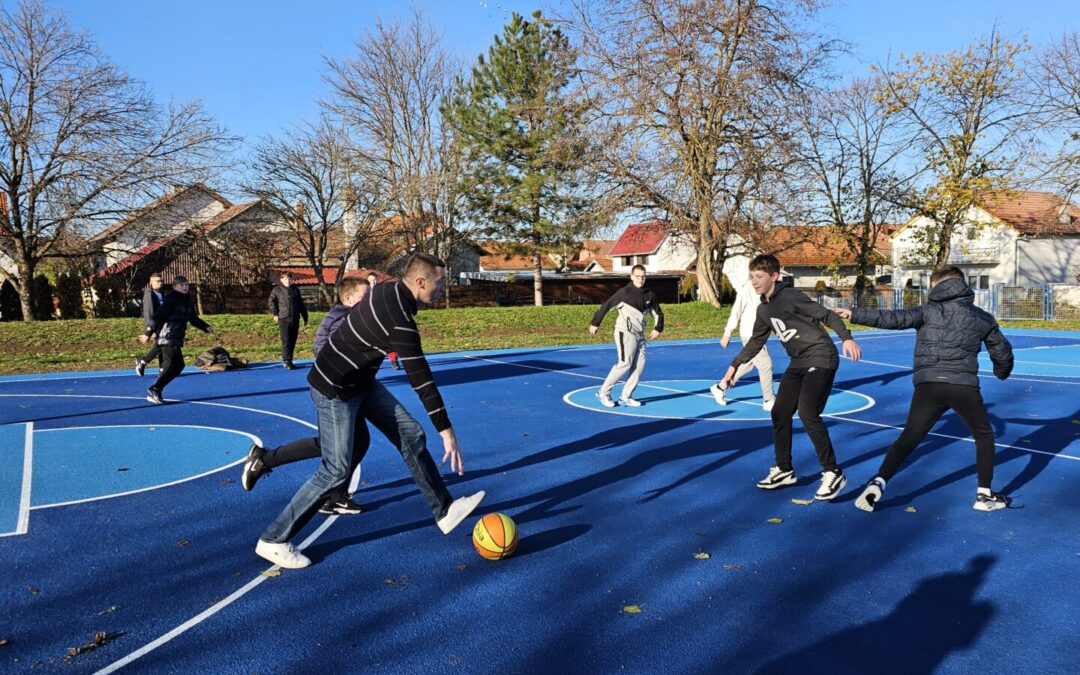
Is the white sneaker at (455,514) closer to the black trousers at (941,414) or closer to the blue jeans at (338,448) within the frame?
the blue jeans at (338,448)

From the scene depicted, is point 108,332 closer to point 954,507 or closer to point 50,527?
point 50,527

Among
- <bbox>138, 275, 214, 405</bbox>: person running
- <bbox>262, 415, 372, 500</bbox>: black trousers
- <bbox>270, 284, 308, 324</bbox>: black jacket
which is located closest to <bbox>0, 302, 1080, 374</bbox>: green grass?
<bbox>270, 284, 308, 324</bbox>: black jacket

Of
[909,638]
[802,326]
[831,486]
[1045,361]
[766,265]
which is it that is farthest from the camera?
[1045,361]

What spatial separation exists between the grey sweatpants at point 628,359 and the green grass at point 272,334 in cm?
1115

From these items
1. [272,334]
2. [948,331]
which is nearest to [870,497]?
[948,331]

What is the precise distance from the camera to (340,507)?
19.8 ft

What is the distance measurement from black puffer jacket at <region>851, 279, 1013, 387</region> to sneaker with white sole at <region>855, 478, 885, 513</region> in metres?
0.86

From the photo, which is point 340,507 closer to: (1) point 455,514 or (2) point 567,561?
(1) point 455,514

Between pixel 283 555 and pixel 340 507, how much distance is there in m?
1.19

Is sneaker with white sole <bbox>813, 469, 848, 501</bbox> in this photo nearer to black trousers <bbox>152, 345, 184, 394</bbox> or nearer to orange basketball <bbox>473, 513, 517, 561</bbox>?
orange basketball <bbox>473, 513, 517, 561</bbox>

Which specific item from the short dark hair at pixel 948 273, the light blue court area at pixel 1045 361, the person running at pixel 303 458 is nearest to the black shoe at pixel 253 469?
the person running at pixel 303 458

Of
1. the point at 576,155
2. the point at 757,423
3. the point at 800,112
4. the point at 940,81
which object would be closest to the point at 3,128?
the point at 576,155

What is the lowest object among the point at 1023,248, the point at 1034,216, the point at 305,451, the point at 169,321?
the point at 305,451

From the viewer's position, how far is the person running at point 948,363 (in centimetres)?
568
